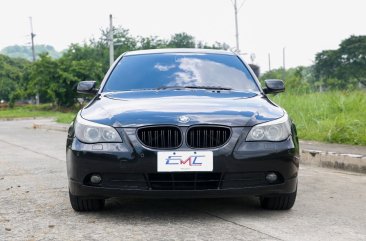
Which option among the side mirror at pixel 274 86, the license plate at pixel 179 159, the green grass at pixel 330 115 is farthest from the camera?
the green grass at pixel 330 115

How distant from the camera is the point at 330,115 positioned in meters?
10.8

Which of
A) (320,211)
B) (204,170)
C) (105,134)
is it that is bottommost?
(320,211)

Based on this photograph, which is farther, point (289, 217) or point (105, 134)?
point (289, 217)

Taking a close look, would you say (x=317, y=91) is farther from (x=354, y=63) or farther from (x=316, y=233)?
(x=354, y=63)

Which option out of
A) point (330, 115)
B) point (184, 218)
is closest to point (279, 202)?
point (184, 218)

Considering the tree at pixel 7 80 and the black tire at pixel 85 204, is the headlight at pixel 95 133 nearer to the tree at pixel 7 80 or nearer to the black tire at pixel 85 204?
the black tire at pixel 85 204

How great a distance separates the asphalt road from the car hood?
72 cm

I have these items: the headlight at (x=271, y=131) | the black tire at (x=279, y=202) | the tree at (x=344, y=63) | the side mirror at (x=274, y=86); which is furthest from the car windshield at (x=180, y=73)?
the tree at (x=344, y=63)

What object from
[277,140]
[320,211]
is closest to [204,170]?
[277,140]

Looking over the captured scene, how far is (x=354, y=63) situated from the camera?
6794cm

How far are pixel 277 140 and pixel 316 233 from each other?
0.70m

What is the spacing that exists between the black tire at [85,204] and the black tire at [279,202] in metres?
1.28

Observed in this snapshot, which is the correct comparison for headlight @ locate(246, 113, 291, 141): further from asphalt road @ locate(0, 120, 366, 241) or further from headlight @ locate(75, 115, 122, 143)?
headlight @ locate(75, 115, 122, 143)

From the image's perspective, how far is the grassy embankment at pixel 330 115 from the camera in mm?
9148
